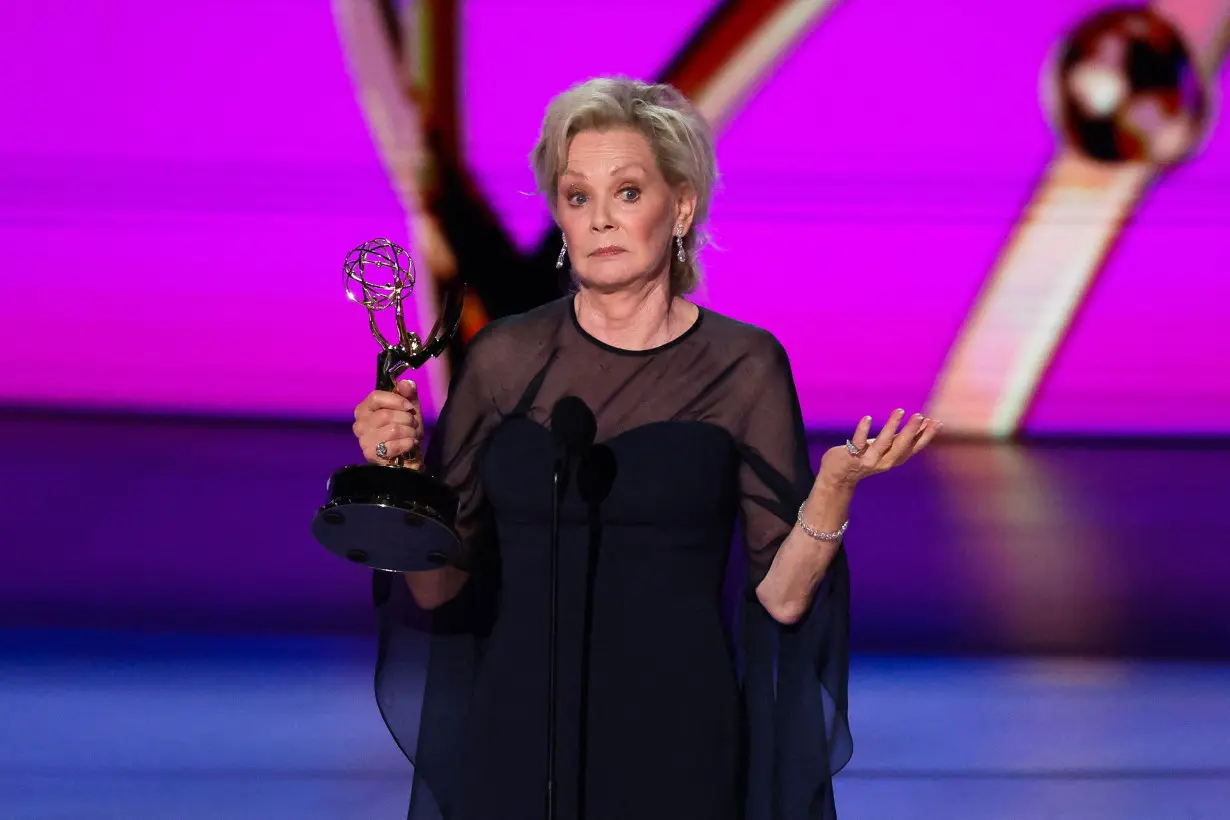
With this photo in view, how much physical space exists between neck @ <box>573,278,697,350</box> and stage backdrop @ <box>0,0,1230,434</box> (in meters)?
2.16

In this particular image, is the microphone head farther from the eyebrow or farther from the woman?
the eyebrow

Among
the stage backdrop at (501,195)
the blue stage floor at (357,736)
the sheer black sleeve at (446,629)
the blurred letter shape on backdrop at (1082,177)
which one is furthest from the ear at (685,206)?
the blurred letter shape on backdrop at (1082,177)

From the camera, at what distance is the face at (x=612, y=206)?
1.71 m

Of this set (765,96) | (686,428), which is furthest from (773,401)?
(765,96)

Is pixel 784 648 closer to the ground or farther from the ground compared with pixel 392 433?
closer to the ground

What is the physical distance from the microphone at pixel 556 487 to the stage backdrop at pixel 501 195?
231cm

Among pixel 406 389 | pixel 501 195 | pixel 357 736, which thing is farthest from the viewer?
pixel 501 195

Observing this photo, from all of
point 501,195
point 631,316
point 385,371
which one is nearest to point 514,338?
point 631,316

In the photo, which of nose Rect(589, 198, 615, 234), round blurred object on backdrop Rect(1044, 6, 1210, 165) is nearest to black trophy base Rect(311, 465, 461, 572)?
nose Rect(589, 198, 615, 234)

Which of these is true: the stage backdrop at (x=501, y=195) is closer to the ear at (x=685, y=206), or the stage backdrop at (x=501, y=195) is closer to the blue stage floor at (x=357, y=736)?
the blue stage floor at (x=357, y=736)

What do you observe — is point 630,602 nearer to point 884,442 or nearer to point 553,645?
Answer: point 553,645

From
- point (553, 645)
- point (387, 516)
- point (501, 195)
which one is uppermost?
point (501, 195)

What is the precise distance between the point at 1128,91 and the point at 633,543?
3.00 meters

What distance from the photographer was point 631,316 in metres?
1.77
